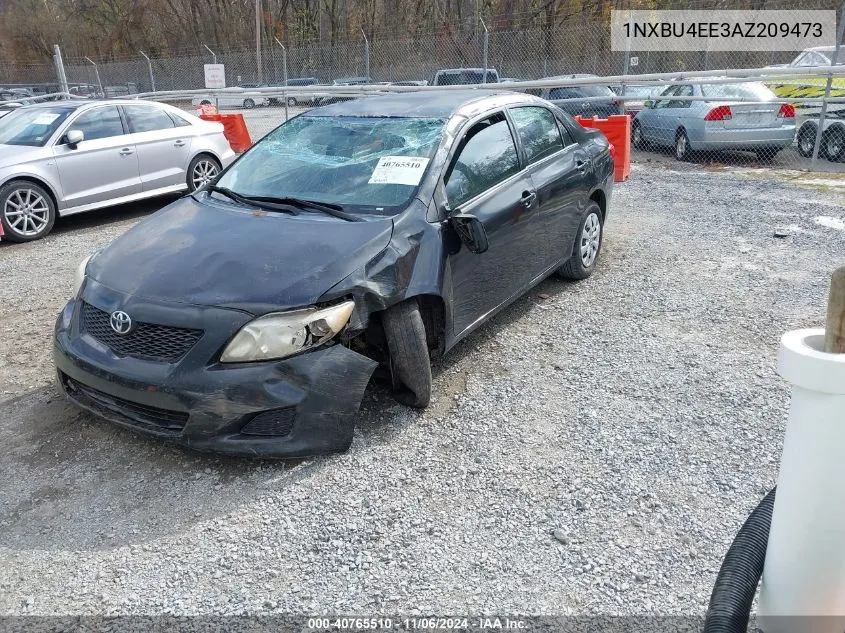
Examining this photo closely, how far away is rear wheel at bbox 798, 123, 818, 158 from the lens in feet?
37.9

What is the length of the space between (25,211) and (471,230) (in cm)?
615

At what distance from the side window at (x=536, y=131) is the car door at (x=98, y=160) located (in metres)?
5.64

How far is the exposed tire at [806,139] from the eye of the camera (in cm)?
1156

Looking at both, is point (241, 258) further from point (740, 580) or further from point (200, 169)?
point (200, 169)

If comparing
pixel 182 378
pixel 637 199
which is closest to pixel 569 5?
pixel 637 199

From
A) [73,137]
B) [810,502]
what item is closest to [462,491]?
[810,502]

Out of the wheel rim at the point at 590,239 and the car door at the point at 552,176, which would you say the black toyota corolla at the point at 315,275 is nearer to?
the car door at the point at 552,176

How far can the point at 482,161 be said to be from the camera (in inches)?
170

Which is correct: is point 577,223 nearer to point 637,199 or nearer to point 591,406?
point 591,406

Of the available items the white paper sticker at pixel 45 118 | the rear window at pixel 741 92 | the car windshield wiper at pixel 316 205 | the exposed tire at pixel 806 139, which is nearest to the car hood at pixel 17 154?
the white paper sticker at pixel 45 118

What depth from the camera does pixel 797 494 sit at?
147 centimetres

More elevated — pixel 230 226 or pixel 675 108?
pixel 675 108

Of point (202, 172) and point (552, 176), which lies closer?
point (552, 176)

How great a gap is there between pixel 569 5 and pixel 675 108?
20546mm
